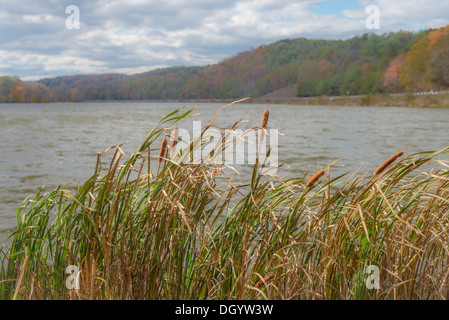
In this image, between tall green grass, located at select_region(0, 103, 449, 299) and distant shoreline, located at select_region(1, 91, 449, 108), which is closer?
tall green grass, located at select_region(0, 103, 449, 299)

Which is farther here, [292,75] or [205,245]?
[292,75]

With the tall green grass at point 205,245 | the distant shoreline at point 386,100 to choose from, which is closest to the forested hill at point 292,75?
the distant shoreline at point 386,100

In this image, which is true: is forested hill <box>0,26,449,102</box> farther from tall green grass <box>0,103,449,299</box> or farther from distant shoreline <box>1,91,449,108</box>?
tall green grass <box>0,103,449,299</box>

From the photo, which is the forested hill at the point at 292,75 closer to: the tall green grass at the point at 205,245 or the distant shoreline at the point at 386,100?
the distant shoreline at the point at 386,100

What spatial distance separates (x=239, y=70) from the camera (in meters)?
151

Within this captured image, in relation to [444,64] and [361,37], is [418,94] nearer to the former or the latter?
[444,64]

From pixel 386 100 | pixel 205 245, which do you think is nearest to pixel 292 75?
pixel 386 100

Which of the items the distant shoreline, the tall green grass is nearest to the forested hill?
the distant shoreline

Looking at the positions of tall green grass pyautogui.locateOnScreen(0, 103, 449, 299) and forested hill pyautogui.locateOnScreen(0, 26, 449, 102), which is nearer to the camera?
tall green grass pyautogui.locateOnScreen(0, 103, 449, 299)

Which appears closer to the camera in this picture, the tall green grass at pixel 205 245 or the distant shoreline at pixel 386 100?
the tall green grass at pixel 205 245

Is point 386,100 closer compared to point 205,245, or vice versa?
point 205,245

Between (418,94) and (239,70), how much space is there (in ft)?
256

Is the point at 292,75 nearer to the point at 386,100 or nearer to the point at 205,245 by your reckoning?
the point at 386,100

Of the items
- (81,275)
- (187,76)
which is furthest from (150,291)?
(187,76)
